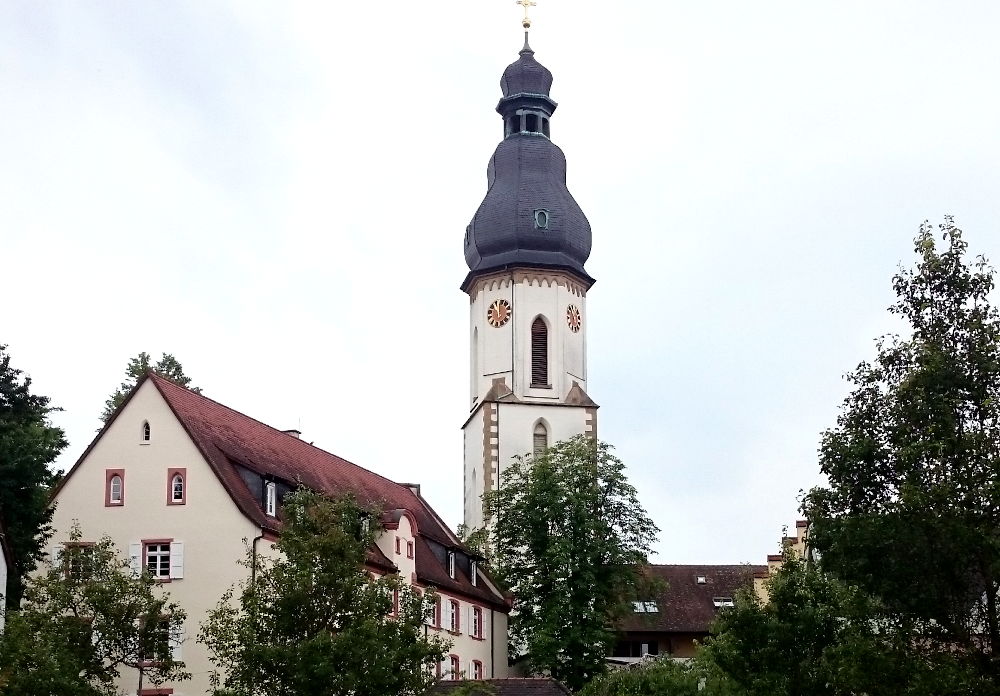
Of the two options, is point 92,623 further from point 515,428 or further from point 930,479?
point 515,428

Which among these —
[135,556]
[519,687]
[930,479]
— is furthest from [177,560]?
[930,479]

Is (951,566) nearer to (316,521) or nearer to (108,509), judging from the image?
(316,521)

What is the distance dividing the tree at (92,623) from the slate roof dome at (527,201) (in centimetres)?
3762

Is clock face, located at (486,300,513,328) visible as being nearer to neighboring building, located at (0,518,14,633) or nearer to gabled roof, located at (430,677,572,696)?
gabled roof, located at (430,677,572,696)

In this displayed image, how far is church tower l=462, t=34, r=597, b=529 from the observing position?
71.2 meters

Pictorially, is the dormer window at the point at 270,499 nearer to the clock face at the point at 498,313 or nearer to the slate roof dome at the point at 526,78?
the clock face at the point at 498,313

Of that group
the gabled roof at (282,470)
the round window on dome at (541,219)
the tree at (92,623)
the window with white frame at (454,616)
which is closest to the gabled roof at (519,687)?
the gabled roof at (282,470)

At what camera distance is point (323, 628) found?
34.3m

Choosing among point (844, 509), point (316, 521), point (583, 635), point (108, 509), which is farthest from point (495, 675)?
point (844, 509)

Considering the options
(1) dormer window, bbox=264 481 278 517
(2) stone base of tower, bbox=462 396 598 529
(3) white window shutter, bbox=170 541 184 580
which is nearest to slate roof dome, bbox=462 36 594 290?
(2) stone base of tower, bbox=462 396 598 529

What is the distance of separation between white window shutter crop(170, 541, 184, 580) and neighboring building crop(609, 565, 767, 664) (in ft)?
97.6

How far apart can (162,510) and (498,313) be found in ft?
99.0

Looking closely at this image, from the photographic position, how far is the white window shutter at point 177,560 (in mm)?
44062

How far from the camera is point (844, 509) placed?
27.2m
